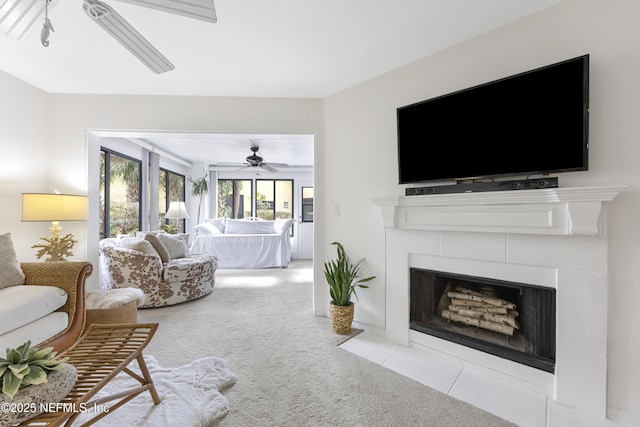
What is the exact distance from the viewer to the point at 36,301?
1.75 meters

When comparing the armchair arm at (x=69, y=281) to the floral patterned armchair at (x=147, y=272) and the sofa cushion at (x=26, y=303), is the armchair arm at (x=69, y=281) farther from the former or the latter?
the floral patterned armchair at (x=147, y=272)

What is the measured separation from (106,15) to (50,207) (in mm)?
1993

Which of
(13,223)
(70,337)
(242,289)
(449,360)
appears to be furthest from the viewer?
(242,289)

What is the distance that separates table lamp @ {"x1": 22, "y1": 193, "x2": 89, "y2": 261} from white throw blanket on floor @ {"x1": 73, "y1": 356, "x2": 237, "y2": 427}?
1504 millimetres

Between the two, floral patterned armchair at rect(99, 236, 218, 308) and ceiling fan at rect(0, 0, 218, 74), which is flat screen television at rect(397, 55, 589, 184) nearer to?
ceiling fan at rect(0, 0, 218, 74)

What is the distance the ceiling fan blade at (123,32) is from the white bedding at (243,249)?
4083 mm

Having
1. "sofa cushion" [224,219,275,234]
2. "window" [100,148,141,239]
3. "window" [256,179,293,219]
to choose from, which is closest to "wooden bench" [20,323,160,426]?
"window" [100,148,141,239]

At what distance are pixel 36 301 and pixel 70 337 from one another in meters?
0.34

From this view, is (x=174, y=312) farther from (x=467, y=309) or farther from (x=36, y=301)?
(x=467, y=309)

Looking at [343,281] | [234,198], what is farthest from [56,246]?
[234,198]

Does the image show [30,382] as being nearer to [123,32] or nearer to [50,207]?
[123,32]

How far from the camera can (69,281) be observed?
1.99 metres

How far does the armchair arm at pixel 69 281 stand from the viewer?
1.96 m

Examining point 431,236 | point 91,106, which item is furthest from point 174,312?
point 431,236
